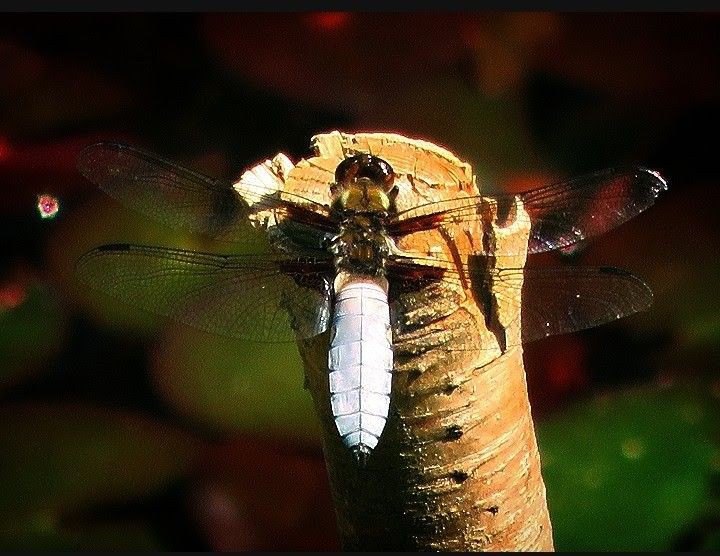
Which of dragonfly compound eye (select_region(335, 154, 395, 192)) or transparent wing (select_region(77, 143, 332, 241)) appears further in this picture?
transparent wing (select_region(77, 143, 332, 241))

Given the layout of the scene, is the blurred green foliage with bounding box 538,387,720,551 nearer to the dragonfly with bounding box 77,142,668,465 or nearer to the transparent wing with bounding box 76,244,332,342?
the dragonfly with bounding box 77,142,668,465

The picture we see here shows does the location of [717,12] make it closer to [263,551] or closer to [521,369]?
[521,369]

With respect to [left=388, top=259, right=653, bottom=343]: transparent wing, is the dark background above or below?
above

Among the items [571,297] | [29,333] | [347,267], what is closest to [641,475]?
[571,297]

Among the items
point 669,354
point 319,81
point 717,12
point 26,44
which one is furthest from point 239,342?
point 717,12

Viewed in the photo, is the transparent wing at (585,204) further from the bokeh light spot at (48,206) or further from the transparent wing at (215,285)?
the bokeh light spot at (48,206)

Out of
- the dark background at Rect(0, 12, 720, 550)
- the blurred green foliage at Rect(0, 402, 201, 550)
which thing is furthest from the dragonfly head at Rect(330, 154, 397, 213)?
the blurred green foliage at Rect(0, 402, 201, 550)
